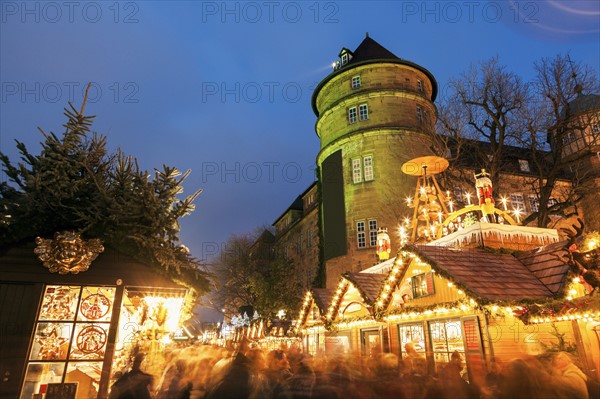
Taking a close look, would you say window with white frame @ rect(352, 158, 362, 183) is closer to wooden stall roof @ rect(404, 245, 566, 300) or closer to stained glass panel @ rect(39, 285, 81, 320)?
wooden stall roof @ rect(404, 245, 566, 300)

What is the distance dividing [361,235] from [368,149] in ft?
22.2

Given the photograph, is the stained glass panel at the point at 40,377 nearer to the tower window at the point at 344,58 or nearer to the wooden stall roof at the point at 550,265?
the wooden stall roof at the point at 550,265

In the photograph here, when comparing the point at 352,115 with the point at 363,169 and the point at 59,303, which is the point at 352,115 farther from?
the point at 59,303

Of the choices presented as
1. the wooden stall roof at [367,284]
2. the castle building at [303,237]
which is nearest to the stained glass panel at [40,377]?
the wooden stall roof at [367,284]

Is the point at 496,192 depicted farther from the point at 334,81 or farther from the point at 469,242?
the point at 334,81

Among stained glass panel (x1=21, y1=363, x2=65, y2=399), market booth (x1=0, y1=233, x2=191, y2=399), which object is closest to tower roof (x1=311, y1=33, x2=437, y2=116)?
market booth (x1=0, y1=233, x2=191, y2=399)

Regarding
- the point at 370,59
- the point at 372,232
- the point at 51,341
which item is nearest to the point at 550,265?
the point at 51,341

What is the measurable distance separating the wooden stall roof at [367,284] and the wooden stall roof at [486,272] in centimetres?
312

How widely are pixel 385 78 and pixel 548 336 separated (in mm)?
23852

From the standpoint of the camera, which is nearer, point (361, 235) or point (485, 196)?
point (485, 196)

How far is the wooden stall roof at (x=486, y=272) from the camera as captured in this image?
10.0 m

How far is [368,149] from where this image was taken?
28.7 m

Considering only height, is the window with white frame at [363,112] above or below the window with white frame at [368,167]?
above

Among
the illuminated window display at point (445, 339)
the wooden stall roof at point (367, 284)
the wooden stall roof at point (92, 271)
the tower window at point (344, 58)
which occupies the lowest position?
the illuminated window display at point (445, 339)
